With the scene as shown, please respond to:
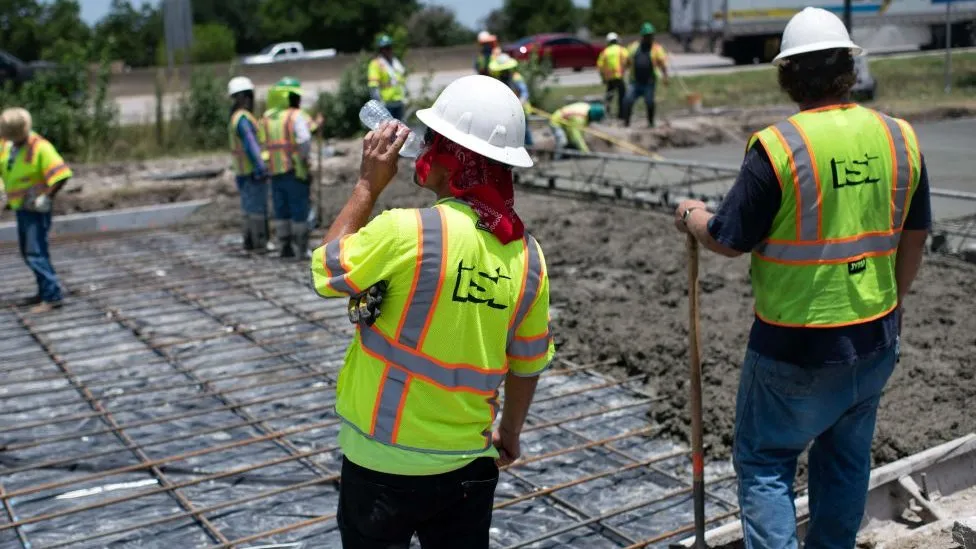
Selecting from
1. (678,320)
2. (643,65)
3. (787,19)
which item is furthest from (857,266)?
(787,19)

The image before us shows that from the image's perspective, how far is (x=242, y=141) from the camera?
877cm

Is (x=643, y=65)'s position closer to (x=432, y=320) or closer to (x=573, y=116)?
(x=573, y=116)

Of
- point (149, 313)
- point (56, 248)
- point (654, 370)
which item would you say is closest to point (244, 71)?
point (56, 248)

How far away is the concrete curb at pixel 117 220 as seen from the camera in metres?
11.2

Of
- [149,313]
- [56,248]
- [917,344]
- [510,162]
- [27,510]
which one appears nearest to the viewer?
[510,162]

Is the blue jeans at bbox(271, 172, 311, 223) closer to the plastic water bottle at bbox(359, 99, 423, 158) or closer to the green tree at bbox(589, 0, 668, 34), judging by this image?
the plastic water bottle at bbox(359, 99, 423, 158)

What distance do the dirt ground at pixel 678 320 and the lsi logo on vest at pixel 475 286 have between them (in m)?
2.80

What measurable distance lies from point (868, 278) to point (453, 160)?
1.30 meters

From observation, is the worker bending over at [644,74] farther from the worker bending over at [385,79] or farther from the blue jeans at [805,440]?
the blue jeans at [805,440]

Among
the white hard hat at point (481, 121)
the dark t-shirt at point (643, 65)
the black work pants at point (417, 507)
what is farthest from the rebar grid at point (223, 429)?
the dark t-shirt at point (643, 65)

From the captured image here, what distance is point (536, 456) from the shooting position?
502 cm

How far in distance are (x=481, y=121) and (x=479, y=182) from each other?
0.46 feet

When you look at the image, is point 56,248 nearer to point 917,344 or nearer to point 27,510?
point 27,510

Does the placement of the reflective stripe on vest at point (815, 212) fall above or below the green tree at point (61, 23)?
below
